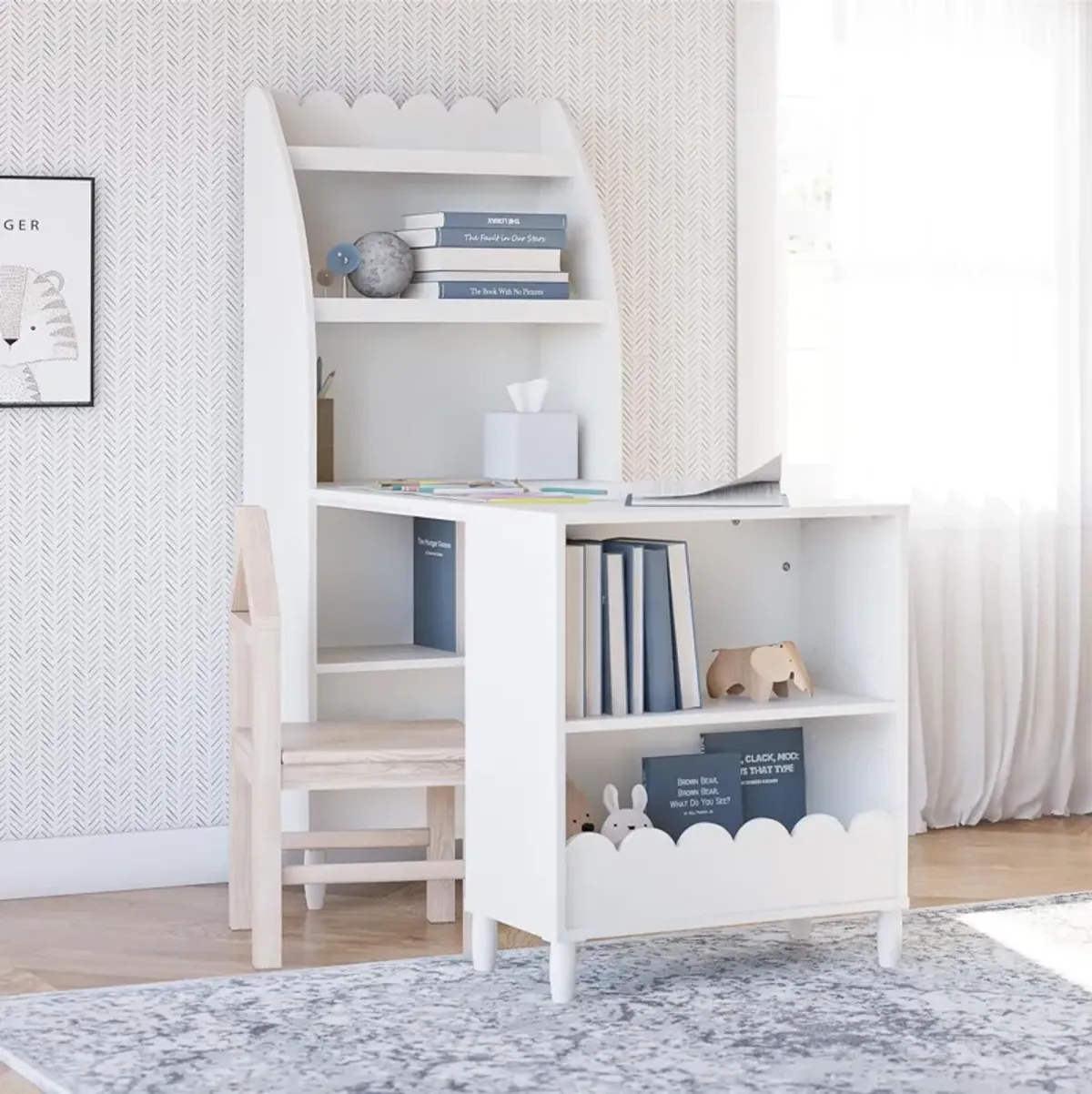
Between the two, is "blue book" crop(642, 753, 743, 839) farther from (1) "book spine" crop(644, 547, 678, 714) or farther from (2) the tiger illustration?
(2) the tiger illustration

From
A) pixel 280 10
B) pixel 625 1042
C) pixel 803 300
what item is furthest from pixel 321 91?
pixel 625 1042

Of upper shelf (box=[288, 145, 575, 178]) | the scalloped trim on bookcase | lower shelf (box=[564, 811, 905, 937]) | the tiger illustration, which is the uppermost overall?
the scalloped trim on bookcase

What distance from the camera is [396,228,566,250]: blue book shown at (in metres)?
3.51

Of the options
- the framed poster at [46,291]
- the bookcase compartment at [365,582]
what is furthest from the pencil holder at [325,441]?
the framed poster at [46,291]

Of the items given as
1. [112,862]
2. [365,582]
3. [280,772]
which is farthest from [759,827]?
[112,862]

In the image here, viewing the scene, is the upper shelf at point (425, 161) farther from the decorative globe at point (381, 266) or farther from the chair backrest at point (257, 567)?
the chair backrest at point (257, 567)

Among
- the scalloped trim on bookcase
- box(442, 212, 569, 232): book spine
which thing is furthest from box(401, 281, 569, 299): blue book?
the scalloped trim on bookcase

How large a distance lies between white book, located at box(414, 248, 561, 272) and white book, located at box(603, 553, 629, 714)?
89cm

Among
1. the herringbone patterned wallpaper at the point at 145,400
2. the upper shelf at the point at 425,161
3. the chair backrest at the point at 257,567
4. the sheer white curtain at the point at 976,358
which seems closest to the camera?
the chair backrest at the point at 257,567

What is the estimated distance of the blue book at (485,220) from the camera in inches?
137

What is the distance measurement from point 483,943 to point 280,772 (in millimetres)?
424

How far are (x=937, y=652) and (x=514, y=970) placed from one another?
154 cm

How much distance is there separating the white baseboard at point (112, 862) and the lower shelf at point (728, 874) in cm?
117

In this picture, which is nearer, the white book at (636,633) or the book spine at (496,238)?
the white book at (636,633)
